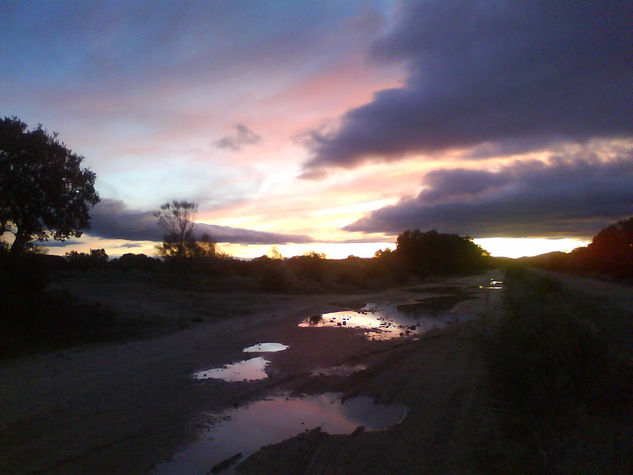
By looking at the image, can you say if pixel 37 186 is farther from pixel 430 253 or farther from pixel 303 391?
pixel 430 253

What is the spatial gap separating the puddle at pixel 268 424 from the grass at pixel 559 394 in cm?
188

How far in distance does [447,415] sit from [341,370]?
4.15m

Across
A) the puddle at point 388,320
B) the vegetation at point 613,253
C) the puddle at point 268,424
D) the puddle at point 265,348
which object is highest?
the vegetation at point 613,253

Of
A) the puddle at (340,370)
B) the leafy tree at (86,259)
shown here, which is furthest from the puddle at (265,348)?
the leafy tree at (86,259)

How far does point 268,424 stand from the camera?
799cm

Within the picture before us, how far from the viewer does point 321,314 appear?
24891 mm

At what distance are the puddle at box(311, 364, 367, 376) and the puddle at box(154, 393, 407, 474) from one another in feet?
5.56

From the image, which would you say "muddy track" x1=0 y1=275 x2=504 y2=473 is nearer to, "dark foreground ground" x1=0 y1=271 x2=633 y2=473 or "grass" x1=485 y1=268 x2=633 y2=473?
"dark foreground ground" x1=0 y1=271 x2=633 y2=473

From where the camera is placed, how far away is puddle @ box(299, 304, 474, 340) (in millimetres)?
18141

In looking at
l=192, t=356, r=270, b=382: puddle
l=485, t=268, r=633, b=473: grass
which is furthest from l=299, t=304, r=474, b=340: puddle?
l=485, t=268, r=633, b=473: grass

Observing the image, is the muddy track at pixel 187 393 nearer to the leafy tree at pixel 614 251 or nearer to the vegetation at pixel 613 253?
the vegetation at pixel 613 253

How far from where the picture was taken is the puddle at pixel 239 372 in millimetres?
11117

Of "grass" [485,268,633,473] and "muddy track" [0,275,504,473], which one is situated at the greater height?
"grass" [485,268,633,473]

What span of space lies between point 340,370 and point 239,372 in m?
2.41
